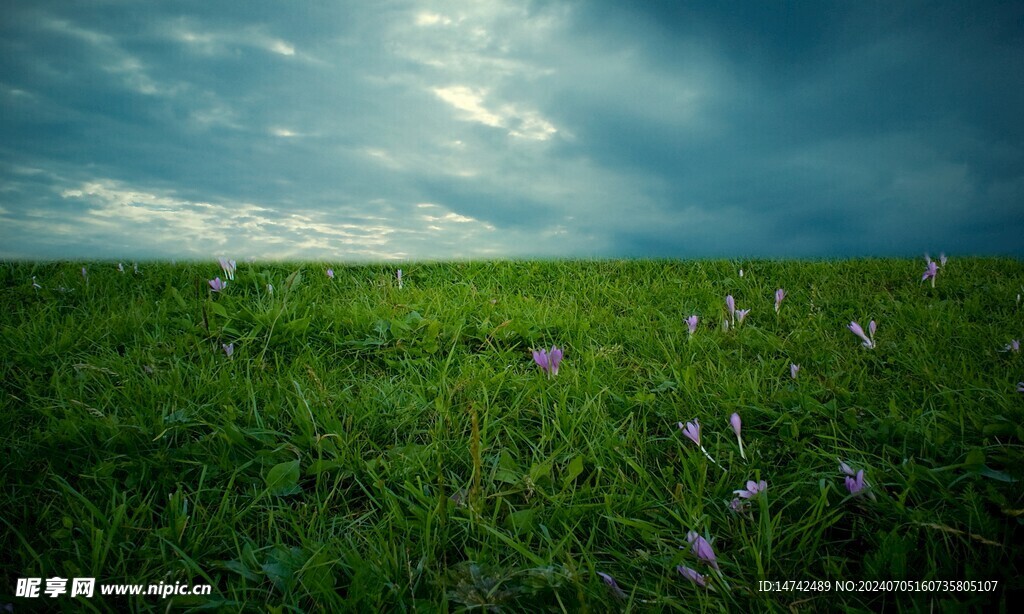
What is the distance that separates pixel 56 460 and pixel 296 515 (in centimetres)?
132

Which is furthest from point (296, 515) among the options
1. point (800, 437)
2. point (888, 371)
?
point (888, 371)

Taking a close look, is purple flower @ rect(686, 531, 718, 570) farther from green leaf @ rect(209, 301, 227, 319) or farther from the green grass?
green leaf @ rect(209, 301, 227, 319)

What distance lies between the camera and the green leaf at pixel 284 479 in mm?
2143

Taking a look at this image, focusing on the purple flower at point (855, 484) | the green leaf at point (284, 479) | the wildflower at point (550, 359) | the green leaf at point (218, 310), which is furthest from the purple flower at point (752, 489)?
the green leaf at point (218, 310)

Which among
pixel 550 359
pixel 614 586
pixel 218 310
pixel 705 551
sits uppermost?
pixel 218 310

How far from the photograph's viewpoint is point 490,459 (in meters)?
2.35

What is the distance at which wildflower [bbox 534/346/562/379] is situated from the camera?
2.73m

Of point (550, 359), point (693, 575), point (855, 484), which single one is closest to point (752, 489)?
point (855, 484)

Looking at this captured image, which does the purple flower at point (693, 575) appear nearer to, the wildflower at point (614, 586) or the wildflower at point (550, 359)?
the wildflower at point (614, 586)

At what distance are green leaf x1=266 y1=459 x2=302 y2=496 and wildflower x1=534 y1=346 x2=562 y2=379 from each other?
1270mm

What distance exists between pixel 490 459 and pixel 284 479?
2.94 ft

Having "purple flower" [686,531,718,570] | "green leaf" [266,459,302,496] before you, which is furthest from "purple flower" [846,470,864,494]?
"green leaf" [266,459,302,496]

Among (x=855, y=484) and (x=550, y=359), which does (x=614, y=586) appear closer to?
(x=855, y=484)

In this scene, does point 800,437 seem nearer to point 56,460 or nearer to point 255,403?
point 255,403
